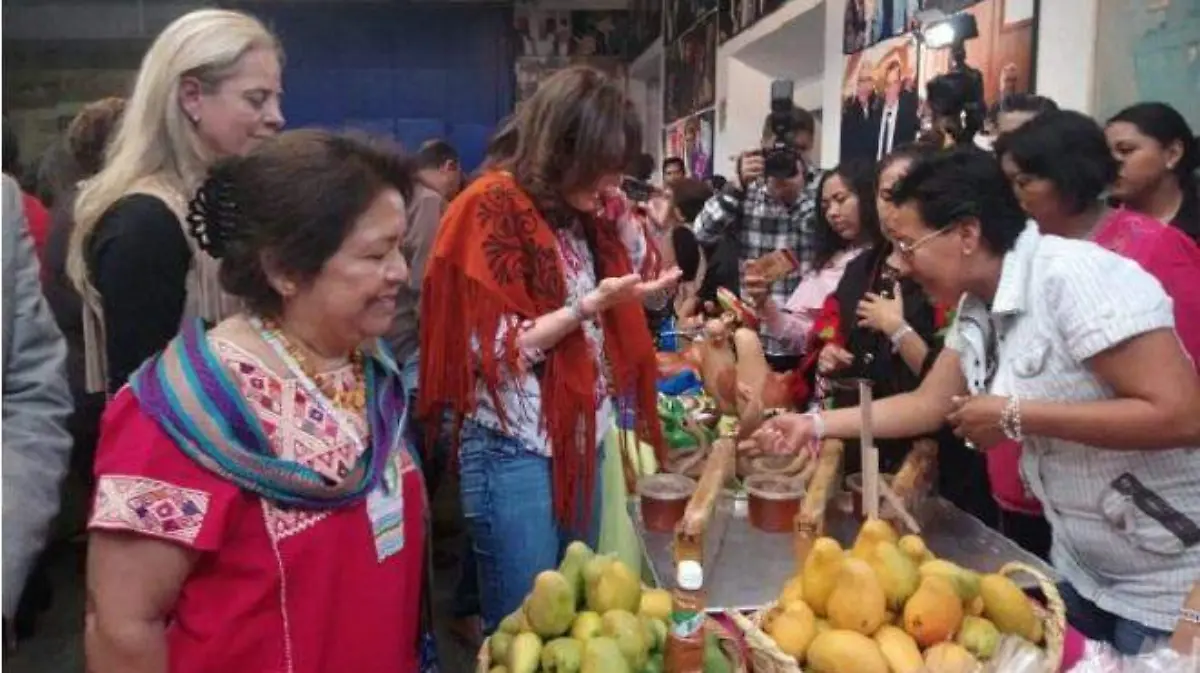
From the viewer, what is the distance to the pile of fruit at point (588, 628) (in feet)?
4.13

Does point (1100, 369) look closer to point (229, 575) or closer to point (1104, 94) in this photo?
point (229, 575)

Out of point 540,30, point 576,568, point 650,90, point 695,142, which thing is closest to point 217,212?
point 576,568

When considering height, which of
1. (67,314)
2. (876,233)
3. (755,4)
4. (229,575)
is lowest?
(229,575)

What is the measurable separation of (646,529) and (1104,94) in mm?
2207

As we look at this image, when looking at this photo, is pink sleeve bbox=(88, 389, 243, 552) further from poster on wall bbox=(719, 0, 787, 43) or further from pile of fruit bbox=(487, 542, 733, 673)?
poster on wall bbox=(719, 0, 787, 43)

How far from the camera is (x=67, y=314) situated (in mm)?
2787

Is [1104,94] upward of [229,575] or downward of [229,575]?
upward

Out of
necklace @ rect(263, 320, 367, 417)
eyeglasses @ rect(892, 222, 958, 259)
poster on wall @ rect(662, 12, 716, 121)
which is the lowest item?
necklace @ rect(263, 320, 367, 417)

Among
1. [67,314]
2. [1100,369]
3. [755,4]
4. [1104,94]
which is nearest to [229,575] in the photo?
[1100,369]

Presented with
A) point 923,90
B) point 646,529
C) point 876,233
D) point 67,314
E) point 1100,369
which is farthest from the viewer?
point 923,90

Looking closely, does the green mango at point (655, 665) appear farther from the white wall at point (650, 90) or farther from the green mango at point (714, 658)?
the white wall at point (650, 90)

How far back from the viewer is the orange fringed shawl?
204 cm

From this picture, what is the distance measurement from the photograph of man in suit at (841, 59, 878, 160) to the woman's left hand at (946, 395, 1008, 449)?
3.44 meters

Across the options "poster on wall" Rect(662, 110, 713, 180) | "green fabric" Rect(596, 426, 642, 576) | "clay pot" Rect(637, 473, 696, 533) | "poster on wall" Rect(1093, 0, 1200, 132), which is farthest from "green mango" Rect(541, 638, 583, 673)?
"poster on wall" Rect(662, 110, 713, 180)
